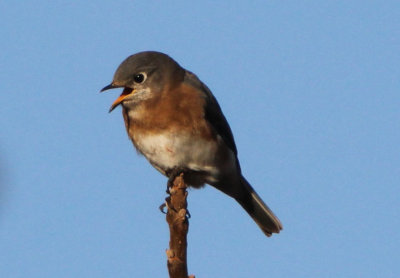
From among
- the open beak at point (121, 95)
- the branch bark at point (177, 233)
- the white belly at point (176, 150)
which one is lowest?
the branch bark at point (177, 233)

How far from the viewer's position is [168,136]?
25.4 ft

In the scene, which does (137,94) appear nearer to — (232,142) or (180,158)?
(180,158)

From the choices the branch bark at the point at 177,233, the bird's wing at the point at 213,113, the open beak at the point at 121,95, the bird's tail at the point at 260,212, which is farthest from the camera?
the bird's tail at the point at 260,212

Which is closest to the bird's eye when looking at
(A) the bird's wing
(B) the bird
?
(B) the bird

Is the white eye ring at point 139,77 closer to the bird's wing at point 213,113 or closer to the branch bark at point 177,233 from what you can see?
the bird's wing at point 213,113

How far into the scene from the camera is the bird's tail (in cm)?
951

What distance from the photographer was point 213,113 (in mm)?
8312

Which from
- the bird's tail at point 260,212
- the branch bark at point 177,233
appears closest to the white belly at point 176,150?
the bird's tail at point 260,212

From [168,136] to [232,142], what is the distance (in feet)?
4.37

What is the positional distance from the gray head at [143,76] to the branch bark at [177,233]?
6.88 feet

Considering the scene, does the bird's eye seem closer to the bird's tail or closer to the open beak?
the open beak

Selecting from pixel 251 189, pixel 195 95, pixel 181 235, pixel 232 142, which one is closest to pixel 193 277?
pixel 181 235

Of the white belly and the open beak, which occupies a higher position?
the open beak

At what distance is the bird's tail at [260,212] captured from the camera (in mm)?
9508
